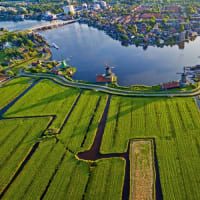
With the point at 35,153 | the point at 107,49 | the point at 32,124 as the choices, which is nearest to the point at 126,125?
the point at 35,153

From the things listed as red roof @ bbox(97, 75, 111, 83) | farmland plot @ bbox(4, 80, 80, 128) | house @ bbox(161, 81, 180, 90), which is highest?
red roof @ bbox(97, 75, 111, 83)

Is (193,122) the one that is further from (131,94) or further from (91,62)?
(91,62)

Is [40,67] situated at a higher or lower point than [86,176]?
higher

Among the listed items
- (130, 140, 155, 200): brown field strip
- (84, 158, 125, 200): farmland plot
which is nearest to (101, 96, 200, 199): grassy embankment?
(130, 140, 155, 200): brown field strip

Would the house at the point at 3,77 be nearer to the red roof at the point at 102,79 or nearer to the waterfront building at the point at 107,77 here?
the red roof at the point at 102,79

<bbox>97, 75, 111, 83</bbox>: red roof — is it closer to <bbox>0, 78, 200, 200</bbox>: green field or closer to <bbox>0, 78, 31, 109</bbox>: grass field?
<bbox>0, 78, 200, 200</bbox>: green field

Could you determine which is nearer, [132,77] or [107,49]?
[132,77]

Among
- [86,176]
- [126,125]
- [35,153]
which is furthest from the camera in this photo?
[126,125]

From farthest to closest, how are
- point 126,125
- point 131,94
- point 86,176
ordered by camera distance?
point 131,94, point 126,125, point 86,176
